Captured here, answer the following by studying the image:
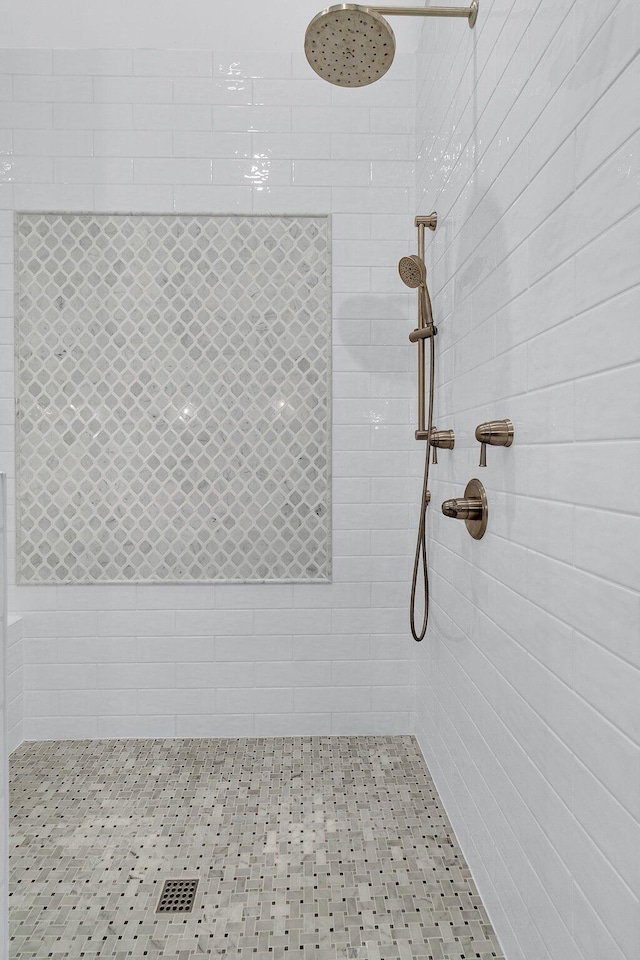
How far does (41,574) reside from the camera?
96.0 inches

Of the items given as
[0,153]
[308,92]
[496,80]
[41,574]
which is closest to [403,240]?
[308,92]

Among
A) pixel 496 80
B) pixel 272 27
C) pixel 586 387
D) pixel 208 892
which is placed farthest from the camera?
pixel 272 27

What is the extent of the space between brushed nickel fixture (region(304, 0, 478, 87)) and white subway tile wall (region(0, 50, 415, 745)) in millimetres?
760

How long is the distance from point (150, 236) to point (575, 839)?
2322mm

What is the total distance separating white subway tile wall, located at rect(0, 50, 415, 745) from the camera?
2.38 m

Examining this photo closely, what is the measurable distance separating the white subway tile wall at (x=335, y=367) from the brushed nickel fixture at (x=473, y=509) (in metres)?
0.89

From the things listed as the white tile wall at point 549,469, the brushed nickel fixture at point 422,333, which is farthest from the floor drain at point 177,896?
the brushed nickel fixture at point 422,333

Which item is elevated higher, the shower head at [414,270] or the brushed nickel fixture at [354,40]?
the brushed nickel fixture at [354,40]

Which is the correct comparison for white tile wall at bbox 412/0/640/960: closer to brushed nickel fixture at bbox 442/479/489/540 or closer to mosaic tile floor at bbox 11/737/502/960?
brushed nickel fixture at bbox 442/479/489/540

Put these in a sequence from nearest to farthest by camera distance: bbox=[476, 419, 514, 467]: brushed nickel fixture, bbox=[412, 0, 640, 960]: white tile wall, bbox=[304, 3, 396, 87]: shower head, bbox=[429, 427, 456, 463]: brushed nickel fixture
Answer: bbox=[412, 0, 640, 960]: white tile wall < bbox=[476, 419, 514, 467]: brushed nickel fixture < bbox=[304, 3, 396, 87]: shower head < bbox=[429, 427, 456, 463]: brushed nickel fixture

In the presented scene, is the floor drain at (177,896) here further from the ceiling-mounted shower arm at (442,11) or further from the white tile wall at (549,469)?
the ceiling-mounted shower arm at (442,11)

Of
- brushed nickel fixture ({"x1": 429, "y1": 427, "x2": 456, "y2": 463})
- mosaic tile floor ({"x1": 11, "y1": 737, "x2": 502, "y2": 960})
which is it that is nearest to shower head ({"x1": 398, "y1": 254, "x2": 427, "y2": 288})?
brushed nickel fixture ({"x1": 429, "y1": 427, "x2": 456, "y2": 463})

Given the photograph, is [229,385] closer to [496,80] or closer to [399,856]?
[496,80]

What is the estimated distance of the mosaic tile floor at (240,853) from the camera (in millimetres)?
1458
